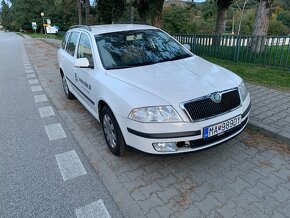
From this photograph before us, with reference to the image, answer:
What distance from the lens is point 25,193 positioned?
291 centimetres

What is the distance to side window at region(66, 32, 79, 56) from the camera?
5.08 metres

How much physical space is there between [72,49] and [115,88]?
2600 millimetres

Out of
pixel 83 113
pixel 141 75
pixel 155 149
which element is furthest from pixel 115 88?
pixel 83 113

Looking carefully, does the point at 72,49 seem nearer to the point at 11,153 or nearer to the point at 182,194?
the point at 11,153

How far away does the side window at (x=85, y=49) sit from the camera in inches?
159

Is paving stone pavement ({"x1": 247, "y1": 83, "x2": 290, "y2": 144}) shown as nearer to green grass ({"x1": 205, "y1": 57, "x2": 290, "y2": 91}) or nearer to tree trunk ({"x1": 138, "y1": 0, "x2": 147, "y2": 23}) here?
green grass ({"x1": 205, "y1": 57, "x2": 290, "y2": 91})

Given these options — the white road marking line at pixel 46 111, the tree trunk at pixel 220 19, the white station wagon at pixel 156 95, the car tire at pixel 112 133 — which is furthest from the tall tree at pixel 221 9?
the car tire at pixel 112 133

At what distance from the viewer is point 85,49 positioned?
14.3 feet

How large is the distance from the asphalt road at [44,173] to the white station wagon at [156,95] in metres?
0.66

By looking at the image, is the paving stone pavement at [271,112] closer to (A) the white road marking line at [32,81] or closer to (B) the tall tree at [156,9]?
(A) the white road marking line at [32,81]

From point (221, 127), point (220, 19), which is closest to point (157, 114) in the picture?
point (221, 127)

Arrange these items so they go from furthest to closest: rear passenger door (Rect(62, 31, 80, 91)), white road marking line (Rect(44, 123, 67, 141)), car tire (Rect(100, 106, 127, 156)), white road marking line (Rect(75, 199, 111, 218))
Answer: rear passenger door (Rect(62, 31, 80, 91)) < white road marking line (Rect(44, 123, 67, 141)) < car tire (Rect(100, 106, 127, 156)) < white road marking line (Rect(75, 199, 111, 218))

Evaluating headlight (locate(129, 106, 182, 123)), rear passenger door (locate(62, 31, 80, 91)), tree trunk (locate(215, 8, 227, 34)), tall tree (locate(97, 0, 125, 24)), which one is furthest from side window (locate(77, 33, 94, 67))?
tree trunk (locate(215, 8, 227, 34))

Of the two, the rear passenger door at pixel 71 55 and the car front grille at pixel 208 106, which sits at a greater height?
the rear passenger door at pixel 71 55
